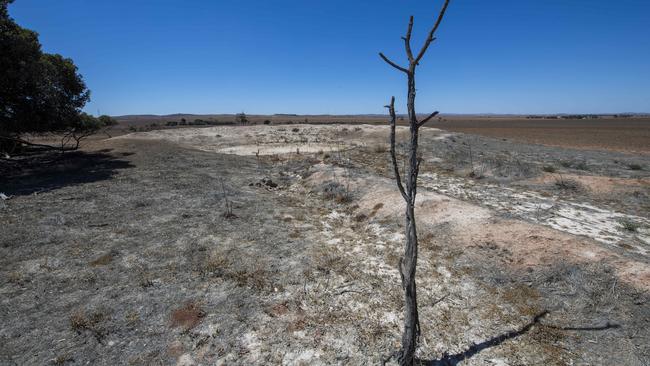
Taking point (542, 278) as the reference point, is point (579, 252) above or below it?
above

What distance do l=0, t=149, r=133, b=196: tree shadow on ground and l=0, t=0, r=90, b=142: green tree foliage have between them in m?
2.05

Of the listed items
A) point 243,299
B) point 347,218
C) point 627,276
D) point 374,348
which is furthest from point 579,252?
point 243,299

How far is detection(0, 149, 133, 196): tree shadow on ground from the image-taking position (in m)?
13.4

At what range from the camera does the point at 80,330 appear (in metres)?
4.87

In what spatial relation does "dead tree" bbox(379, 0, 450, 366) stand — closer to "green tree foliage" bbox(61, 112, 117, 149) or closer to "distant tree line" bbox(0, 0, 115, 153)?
"distant tree line" bbox(0, 0, 115, 153)

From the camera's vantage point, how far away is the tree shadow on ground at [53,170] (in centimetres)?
1338

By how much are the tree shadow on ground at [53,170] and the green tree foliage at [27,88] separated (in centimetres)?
205

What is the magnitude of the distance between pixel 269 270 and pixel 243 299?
1.15 m

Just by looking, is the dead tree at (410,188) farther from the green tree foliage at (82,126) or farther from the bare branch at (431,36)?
the green tree foliage at (82,126)

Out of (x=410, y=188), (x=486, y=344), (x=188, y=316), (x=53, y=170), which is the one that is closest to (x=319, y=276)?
(x=188, y=316)

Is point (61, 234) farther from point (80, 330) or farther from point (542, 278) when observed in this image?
point (542, 278)

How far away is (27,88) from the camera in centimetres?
1642

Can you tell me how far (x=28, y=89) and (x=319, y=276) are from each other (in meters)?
20.4

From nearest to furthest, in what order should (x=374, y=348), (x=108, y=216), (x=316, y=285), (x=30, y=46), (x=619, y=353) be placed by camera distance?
(x=619, y=353), (x=374, y=348), (x=316, y=285), (x=108, y=216), (x=30, y=46)
